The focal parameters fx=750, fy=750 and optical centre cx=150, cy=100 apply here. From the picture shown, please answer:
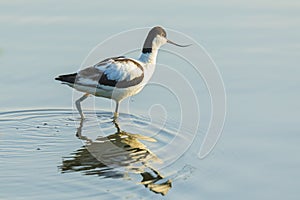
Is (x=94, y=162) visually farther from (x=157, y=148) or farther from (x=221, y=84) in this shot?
(x=221, y=84)

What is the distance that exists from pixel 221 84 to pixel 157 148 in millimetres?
2186

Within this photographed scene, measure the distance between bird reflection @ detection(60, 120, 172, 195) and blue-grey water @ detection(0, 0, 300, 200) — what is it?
0.9 inches

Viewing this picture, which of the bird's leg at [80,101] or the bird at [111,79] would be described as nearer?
the bird at [111,79]

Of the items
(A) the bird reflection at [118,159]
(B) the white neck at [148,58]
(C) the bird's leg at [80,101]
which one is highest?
(B) the white neck at [148,58]

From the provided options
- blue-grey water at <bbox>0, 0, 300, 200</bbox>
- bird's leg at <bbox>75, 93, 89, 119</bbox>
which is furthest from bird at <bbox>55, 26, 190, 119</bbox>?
blue-grey water at <bbox>0, 0, 300, 200</bbox>

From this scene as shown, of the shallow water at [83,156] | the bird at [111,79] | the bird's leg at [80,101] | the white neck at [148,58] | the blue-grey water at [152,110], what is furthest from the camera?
the white neck at [148,58]

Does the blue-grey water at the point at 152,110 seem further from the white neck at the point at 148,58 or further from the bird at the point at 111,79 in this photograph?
the white neck at the point at 148,58

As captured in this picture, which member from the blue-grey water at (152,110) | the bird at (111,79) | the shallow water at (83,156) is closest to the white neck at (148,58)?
the bird at (111,79)

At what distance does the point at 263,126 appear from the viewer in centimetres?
940

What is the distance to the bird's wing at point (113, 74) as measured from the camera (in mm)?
9727

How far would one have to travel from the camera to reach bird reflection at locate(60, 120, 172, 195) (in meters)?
7.89

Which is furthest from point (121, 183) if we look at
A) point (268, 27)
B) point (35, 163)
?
point (268, 27)

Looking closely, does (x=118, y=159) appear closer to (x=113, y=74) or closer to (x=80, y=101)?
(x=113, y=74)

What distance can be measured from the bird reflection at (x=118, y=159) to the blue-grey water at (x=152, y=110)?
2 cm
